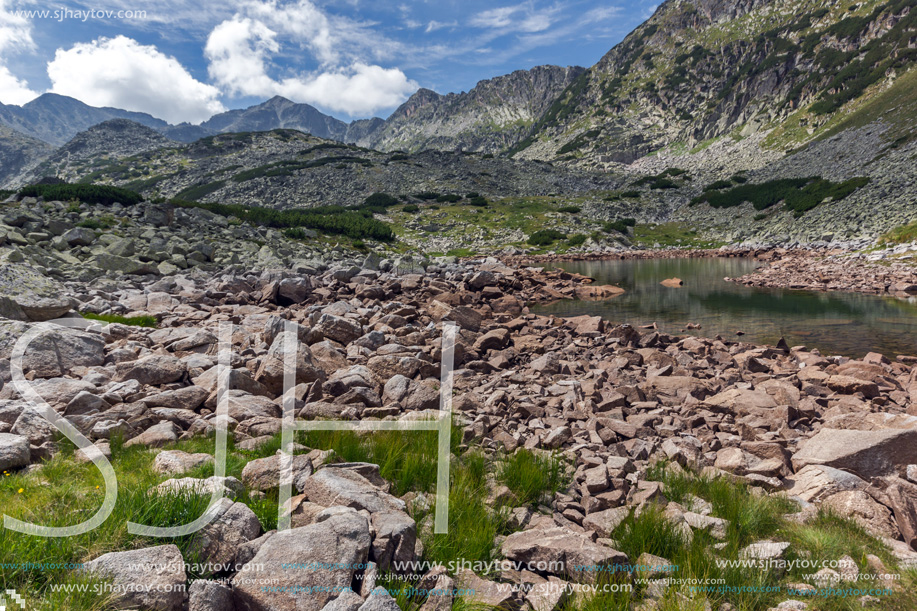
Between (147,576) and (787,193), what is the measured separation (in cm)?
8821

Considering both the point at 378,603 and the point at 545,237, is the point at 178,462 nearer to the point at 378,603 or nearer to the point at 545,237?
the point at 378,603

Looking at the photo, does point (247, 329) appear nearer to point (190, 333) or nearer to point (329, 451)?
point (190, 333)

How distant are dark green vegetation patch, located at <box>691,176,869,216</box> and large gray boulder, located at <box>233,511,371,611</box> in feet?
240

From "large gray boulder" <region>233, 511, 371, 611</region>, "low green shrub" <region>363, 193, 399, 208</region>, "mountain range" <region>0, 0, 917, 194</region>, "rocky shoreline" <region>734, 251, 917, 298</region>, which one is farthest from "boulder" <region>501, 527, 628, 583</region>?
"mountain range" <region>0, 0, 917, 194</region>

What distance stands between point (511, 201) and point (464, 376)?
272ft

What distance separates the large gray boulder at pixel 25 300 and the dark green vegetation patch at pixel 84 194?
28.4m

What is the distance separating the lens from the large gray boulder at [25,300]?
35.9 feet

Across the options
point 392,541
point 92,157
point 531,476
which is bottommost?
point 531,476

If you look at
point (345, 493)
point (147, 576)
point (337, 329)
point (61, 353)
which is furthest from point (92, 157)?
point (147, 576)

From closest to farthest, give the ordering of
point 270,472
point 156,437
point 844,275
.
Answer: point 270,472 < point 156,437 < point 844,275

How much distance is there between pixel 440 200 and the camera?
92188 millimetres

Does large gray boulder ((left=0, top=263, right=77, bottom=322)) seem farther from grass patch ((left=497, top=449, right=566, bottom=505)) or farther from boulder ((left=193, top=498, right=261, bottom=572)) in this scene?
grass patch ((left=497, top=449, right=566, bottom=505))

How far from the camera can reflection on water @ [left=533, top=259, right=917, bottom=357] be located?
1602 cm

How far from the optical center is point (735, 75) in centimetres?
14700
